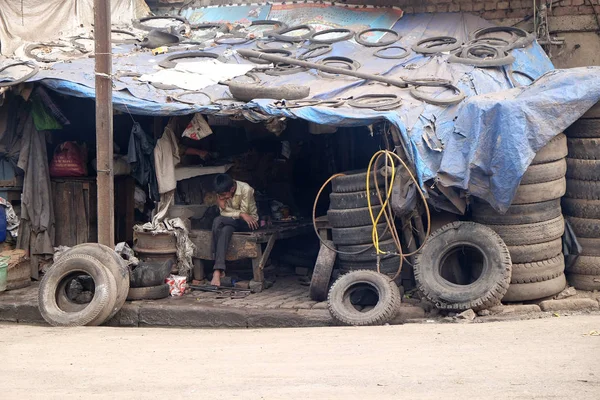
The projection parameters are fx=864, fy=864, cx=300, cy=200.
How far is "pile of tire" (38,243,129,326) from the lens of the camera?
→ 31.5 ft

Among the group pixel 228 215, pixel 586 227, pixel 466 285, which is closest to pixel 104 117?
pixel 228 215

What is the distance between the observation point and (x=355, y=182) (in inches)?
398

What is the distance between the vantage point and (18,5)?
43.9 feet

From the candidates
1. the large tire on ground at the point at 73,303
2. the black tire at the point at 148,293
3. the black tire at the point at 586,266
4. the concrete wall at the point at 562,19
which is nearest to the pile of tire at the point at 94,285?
the large tire on ground at the point at 73,303

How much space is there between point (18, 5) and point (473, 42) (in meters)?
6.96

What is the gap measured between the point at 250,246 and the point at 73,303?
2.28 m

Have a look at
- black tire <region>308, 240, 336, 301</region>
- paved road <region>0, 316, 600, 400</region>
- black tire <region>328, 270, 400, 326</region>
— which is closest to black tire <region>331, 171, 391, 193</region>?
black tire <region>308, 240, 336, 301</region>

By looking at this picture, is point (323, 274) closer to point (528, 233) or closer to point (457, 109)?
point (528, 233)

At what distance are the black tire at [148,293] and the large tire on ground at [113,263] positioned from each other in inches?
13.8

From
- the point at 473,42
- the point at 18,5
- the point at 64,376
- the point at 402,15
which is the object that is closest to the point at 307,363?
the point at 64,376

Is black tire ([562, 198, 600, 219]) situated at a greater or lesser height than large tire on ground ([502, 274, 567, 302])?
greater

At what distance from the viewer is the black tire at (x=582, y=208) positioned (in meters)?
9.91

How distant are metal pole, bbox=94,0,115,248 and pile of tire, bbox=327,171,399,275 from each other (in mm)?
2655

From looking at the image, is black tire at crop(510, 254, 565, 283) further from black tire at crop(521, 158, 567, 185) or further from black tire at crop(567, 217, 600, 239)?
black tire at crop(521, 158, 567, 185)
